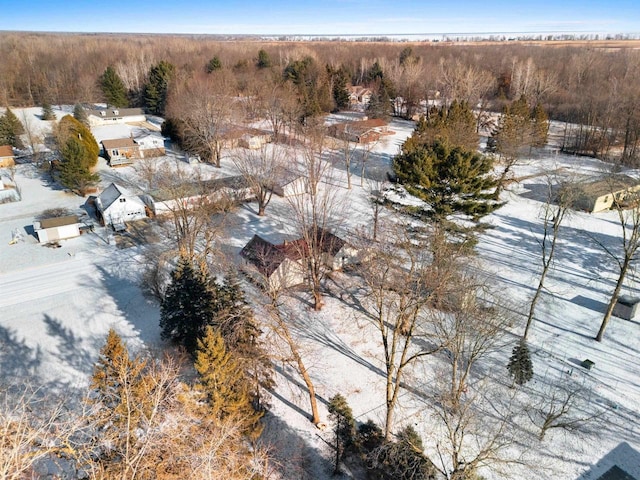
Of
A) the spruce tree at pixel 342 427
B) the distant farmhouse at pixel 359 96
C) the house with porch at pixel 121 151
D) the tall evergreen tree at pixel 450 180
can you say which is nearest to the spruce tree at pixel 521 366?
the spruce tree at pixel 342 427

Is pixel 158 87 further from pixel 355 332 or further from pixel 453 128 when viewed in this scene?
pixel 355 332

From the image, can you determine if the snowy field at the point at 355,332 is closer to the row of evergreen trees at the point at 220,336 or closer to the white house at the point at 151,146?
the row of evergreen trees at the point at 220,336

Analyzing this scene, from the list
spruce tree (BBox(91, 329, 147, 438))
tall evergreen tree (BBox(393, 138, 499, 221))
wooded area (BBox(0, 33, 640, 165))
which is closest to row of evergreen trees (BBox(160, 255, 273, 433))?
spruce tree (BBox(91, 329, 147, 438))

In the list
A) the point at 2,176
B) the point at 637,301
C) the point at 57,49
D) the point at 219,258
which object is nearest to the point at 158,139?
the point at 2,176

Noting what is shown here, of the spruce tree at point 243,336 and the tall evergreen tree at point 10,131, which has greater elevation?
the tall evergreen tree at point 10,131

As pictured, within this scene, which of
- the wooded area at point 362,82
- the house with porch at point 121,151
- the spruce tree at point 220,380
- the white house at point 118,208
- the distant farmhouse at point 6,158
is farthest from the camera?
the wooded area at point 362,82

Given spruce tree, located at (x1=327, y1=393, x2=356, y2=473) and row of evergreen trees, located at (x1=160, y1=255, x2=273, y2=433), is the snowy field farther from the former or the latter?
row of evergreen trees, located at (x1=160, y1=255, x2=273, y2=433)

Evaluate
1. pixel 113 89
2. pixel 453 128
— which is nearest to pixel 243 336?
pixel 453 128
